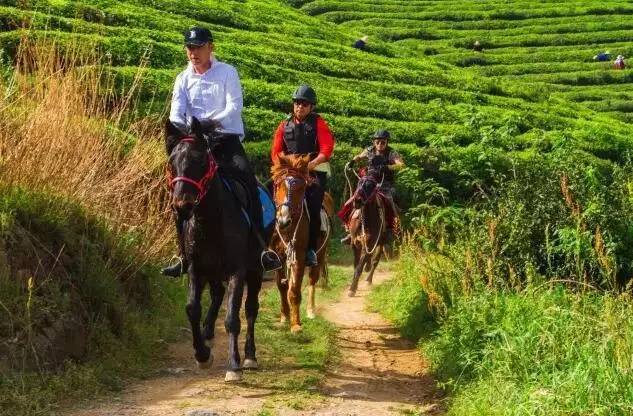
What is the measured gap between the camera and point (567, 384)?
538 centimetres

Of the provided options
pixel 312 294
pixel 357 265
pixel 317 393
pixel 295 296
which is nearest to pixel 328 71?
pixel 357 265

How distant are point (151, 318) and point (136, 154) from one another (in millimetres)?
1899

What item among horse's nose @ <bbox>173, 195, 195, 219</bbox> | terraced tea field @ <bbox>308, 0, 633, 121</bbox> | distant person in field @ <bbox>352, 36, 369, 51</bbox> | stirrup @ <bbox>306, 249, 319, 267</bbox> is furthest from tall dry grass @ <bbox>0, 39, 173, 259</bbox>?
terraced tea field @ <bbox>308, 0, 633, 121</bbox>

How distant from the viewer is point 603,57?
3994 centimetres

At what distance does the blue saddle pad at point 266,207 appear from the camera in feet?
26.9

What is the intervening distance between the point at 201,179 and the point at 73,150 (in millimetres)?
2363

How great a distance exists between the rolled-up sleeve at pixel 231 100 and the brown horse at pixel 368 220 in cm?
677

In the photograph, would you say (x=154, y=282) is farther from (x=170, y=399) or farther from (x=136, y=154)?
(x=170, y=399)

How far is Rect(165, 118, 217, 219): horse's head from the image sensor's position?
254 inches

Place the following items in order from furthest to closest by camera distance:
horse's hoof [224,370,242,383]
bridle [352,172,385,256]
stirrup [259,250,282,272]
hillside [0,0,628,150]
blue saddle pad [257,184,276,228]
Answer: hillside [0,0,628,150] → bridle [352,172,385,256] → blue saddle pad [257,184,276,228] → stirrup [259,250,282,272] → horse's hoof [224,370,242,383]

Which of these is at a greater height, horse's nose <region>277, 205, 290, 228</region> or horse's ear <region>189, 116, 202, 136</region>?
horse's ear <region>189, 116, 202, 136</region>

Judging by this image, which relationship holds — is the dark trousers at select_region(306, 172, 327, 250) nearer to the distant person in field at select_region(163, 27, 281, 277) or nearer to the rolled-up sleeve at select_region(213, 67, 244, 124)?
the distant person in field at select_region(163, 27, 281, 277)

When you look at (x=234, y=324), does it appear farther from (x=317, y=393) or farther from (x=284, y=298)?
(x=284, y=298)

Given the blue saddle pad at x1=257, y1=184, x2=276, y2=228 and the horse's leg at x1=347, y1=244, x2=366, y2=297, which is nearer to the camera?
the blue saddle pad at x1=257, y1=184, x2=276, y2=228
